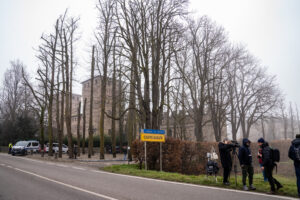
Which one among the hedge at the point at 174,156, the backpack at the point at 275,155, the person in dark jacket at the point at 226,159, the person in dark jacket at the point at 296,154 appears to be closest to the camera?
the person in dark jacket at the point at 296,154

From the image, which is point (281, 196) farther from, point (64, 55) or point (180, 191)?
point (64, 55)

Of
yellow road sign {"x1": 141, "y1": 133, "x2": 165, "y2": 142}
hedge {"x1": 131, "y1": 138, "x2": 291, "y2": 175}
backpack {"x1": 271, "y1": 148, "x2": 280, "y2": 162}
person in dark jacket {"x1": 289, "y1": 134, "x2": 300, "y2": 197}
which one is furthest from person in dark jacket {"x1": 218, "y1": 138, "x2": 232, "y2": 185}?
hedge {"x1": 131, "y1": 138, "x2": 291, "y2": 175}

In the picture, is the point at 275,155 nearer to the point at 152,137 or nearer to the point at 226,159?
the point at 226,159

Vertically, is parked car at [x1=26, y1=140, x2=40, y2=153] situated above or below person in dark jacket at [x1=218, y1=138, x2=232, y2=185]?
below

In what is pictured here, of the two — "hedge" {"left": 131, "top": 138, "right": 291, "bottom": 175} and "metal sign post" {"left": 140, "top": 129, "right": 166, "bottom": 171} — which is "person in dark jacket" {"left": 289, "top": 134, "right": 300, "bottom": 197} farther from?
"hedge" {"left": 131, "top": 138, "right": 291, "bottom": 175}

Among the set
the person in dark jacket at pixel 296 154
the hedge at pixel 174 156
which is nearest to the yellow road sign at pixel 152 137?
the hedge at pixel 174 156

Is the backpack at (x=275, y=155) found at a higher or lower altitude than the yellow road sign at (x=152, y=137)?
lower

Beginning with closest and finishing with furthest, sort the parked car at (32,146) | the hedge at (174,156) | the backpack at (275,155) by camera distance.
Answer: the backpack at (275,155), the hedge at (174,156), the parked car at (32,146)

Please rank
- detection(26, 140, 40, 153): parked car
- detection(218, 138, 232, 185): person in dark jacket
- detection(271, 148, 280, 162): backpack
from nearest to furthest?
detection(271, 148, 280, 162): backpack < detection(218, 138, 232, 185): person in dark jacket < detection(26, 140, 40, 153): parked car

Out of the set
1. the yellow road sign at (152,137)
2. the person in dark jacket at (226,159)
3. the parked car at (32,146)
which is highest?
the yellow road sign at (152,137)

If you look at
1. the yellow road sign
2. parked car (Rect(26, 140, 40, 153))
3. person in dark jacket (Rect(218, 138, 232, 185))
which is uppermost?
the yellow road sign

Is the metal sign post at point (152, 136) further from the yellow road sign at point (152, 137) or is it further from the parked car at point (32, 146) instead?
the parked car at point (32, 146)

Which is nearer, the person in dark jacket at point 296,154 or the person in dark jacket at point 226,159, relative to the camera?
the person in dark jacket at point 296,154

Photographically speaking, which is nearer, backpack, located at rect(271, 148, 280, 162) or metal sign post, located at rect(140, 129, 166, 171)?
backpack, located at rect(271, 148, 280, 162)
